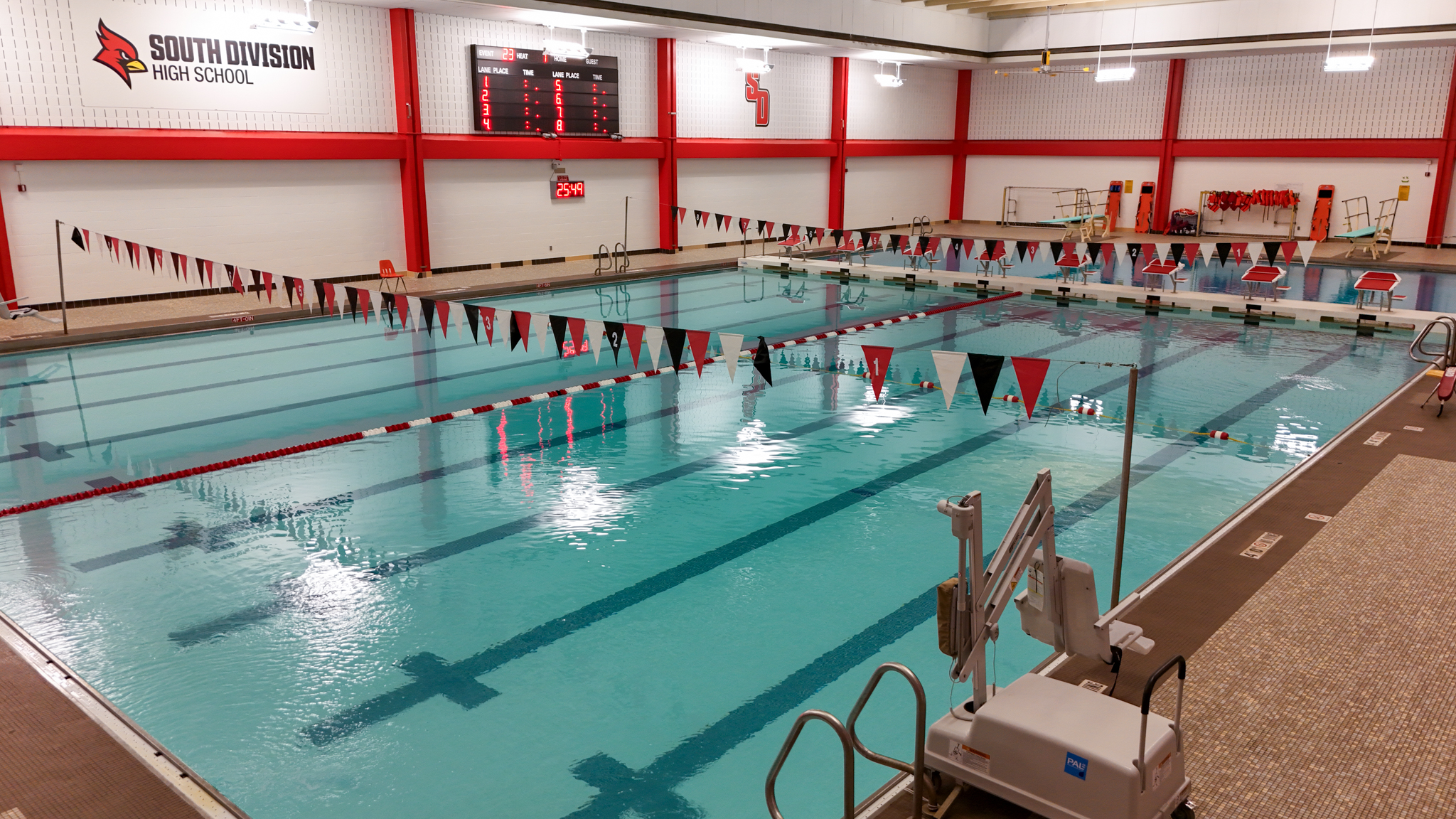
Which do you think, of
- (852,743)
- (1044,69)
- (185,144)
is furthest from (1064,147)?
(852,743)

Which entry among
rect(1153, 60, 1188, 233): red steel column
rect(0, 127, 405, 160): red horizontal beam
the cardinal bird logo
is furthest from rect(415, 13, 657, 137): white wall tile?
rect(1153, 60, 1188, 233): red steel column

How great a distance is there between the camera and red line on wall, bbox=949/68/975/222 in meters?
26.8

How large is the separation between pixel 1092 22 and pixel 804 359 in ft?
50.1

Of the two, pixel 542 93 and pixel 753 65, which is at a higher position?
pixel 753 65

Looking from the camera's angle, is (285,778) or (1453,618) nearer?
(285,778)

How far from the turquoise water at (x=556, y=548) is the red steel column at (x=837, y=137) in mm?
12959

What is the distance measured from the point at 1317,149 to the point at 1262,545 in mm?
20106

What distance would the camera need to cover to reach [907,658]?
471cm

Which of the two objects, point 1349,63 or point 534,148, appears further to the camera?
point 534,148

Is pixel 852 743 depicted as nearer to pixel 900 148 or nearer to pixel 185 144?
pixel 185 144

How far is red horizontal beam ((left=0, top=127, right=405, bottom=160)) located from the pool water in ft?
32.8

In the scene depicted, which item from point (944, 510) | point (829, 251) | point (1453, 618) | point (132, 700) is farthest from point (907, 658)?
point (829, 251)

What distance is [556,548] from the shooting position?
5945mm

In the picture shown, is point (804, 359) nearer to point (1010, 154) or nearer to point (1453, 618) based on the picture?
point (1453, 618)
